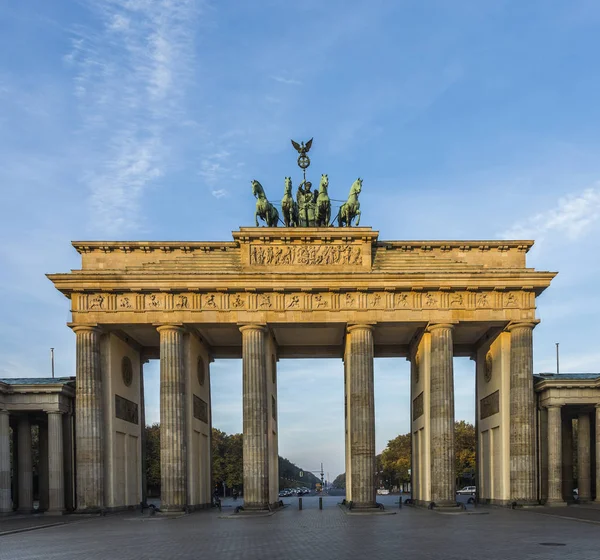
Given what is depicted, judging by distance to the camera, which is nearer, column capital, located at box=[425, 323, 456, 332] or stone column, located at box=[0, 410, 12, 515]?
stone column, located at box=[0, 410, 12, 515]

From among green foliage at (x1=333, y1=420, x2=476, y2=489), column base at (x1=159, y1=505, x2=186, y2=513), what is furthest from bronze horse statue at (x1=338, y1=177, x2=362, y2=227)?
green foliage at (x1=333, y1=420, x2=476, y2=489)

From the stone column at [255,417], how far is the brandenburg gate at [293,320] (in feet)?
0.28

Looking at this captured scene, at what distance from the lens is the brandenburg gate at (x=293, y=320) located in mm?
45688

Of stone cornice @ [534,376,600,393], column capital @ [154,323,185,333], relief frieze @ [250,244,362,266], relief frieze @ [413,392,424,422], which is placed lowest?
relief frieze @ [413,392,424,422]

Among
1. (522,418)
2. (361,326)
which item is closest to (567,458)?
(522,418)

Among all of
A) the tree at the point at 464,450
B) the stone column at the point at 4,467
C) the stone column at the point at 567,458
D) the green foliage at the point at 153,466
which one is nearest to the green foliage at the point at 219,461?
the green foliage at the point at 153,466

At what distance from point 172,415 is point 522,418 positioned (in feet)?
73.0

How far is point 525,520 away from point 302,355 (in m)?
27.2

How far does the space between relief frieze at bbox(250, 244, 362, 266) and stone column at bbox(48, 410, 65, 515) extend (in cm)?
1684

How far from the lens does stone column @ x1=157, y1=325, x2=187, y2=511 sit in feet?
149

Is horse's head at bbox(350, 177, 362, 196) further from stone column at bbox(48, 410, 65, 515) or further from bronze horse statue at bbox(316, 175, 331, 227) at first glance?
stone column at bbox(48, 410, 65, 515)

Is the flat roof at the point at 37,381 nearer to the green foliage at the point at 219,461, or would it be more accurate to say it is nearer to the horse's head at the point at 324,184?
the horse's head at the point at 324,184

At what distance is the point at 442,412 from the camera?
46281 millimetres

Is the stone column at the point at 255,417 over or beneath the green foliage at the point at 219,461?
over
